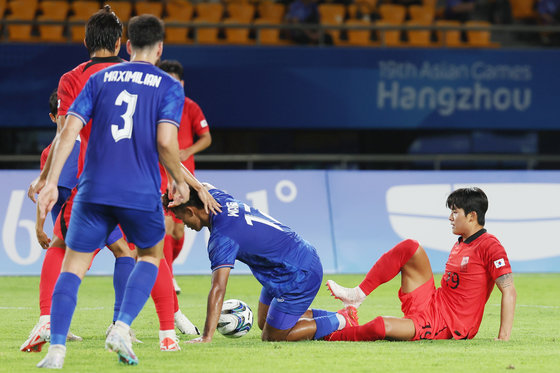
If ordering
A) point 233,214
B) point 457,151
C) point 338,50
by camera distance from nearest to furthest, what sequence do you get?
1. point 233,214
2. point 338,50
3. point 457,151

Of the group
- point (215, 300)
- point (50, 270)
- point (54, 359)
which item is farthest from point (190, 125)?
point (54, 359)

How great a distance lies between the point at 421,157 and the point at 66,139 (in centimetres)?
1110

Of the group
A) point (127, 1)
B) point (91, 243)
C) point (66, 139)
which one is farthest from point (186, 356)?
point (127, 1)

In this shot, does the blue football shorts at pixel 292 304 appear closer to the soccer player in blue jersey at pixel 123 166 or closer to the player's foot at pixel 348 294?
the player's foot at pixel 348 294

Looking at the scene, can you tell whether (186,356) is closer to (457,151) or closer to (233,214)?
(233,214)

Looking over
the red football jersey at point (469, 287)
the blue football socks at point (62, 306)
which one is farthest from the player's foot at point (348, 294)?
the blue football socks at point (62, 306)

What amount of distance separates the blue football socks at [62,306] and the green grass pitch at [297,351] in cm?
19

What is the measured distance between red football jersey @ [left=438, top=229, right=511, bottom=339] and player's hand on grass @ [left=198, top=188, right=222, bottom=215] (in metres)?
1.66

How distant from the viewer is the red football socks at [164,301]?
5773 millimetres

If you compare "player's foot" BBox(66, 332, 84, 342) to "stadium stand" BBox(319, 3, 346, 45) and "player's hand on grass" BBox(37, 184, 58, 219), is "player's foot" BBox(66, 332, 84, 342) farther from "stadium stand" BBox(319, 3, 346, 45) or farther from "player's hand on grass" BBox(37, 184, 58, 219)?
"stadium stand" BBox(319, 3, 346, 45)

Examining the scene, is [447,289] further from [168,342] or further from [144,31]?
[144,31]

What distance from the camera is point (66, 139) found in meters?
5.07

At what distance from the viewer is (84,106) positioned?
16.9 feet

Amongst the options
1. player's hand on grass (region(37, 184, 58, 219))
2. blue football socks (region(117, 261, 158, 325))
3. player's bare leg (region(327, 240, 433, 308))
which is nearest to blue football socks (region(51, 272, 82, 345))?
blue football socks (region(117, 261, 158, 325))
